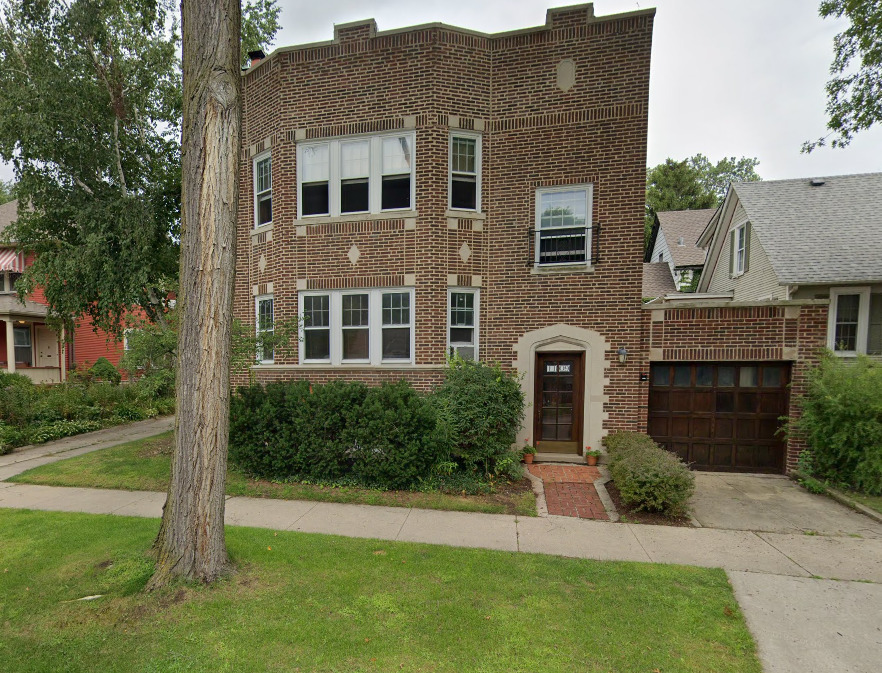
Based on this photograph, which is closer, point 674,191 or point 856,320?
point 856,320

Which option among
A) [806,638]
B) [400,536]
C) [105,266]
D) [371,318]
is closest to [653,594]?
[806,638]

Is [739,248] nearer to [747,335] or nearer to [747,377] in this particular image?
[747,335]

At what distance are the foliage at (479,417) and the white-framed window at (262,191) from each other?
20.6 ft

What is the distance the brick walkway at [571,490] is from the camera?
6.23 m

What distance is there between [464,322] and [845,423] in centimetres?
Answer: 709

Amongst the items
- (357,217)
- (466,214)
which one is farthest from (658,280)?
(357,217)

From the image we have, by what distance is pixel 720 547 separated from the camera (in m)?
5.09

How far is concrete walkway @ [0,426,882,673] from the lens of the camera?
338 cm

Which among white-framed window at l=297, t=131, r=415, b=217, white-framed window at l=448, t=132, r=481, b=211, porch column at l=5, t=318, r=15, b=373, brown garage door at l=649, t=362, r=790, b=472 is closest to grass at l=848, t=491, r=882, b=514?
brown garage door at l=649, t=362, r=790, b=472

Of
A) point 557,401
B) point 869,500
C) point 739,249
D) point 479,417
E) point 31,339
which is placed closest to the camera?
point 869,500

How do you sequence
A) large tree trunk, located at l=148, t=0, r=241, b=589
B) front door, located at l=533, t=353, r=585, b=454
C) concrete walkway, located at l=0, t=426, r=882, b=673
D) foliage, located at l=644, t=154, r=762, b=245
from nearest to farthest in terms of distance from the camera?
concrete walkway, located at l=0, t=426, r=882, b=673, large tree trunk, located at l=148, t=0, r=241, b=589, front door, located at l=533, t=353, r=585, b=454, foliage, located at l=644, t=154, r=762, b=245

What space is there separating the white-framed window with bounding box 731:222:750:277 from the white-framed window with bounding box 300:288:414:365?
36.6ft

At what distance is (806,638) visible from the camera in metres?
3.39

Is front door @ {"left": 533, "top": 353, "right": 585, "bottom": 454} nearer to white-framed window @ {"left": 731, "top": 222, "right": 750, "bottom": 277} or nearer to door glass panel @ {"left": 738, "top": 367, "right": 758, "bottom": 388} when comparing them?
door glass panel @ {"left": 738, "top": 367, "right": 758, "bottom": 388}
